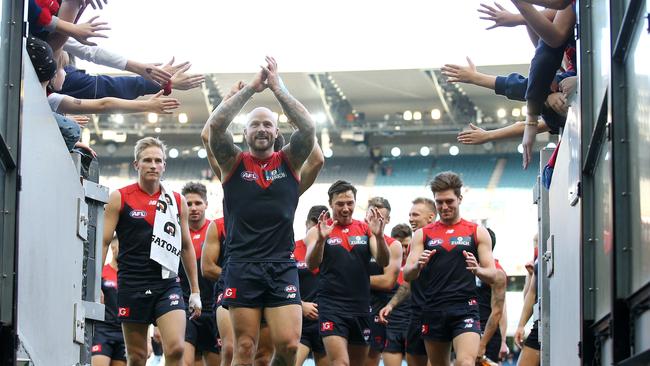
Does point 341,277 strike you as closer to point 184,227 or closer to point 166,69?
point 184,227

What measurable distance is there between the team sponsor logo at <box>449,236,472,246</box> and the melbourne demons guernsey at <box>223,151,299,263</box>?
241 centimetres

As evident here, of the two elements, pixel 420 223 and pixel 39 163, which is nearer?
pixel 39 163

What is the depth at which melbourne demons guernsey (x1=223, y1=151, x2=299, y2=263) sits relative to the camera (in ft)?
30.3

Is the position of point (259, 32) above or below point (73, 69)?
above

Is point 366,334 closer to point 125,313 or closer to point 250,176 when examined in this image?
point 125,313

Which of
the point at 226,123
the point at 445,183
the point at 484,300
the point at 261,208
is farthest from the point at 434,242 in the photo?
the point at 484,300

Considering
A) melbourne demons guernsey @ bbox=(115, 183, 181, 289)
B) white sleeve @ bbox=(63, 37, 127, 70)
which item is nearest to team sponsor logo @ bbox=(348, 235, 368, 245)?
melbourne demons guernsey @ bbox=(115, 183, 181, 289)

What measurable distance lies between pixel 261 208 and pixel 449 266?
9.05ft

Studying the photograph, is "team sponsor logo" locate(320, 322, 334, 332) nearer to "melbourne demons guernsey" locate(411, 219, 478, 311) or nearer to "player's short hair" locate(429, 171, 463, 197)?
"melbourne demons guernsey" locate(411, 219, 478, 311)

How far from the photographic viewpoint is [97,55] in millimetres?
9211

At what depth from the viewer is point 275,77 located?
9.12 m

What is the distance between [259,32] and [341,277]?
27808 mm

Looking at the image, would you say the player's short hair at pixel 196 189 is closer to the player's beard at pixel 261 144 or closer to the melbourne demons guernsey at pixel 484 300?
the player's beard at pixel 261 144

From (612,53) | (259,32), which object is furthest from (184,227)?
(259,32)
